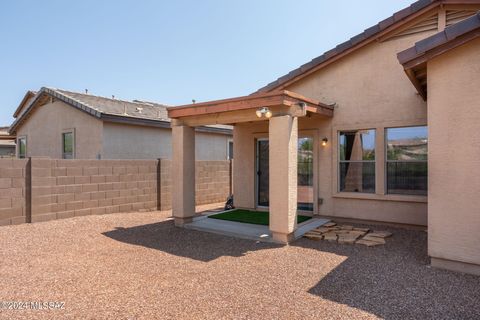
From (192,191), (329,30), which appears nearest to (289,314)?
(192,191)

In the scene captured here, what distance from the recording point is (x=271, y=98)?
6348mm

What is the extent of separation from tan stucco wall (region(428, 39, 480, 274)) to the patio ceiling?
2.50 metres

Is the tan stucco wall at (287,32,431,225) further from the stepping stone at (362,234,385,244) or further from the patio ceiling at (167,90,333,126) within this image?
the stepping stone at (362,234,385,244)

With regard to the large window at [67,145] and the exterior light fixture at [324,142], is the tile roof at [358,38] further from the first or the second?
the large window at [67,145]

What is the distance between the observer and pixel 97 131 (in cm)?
1243

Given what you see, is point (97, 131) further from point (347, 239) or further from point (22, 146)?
point (347, 239)

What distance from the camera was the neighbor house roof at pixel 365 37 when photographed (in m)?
7.39

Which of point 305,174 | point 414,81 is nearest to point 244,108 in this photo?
point 414,81

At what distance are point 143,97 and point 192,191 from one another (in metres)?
14.4

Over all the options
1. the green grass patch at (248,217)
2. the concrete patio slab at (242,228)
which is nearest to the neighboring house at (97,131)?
the green grass patch at (248,217)

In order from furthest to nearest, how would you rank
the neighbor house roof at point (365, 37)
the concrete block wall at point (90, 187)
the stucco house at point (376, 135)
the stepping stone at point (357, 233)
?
the concrete block wall at point (90, 187) → the neighbor house roof at point (365, 37) → the stepping stone at point (357, 233) → the stucco house at point (376, 135)

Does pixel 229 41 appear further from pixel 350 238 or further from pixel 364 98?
pixel 350 238

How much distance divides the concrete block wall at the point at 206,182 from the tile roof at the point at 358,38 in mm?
4643

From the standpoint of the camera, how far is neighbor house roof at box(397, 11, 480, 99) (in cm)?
438
